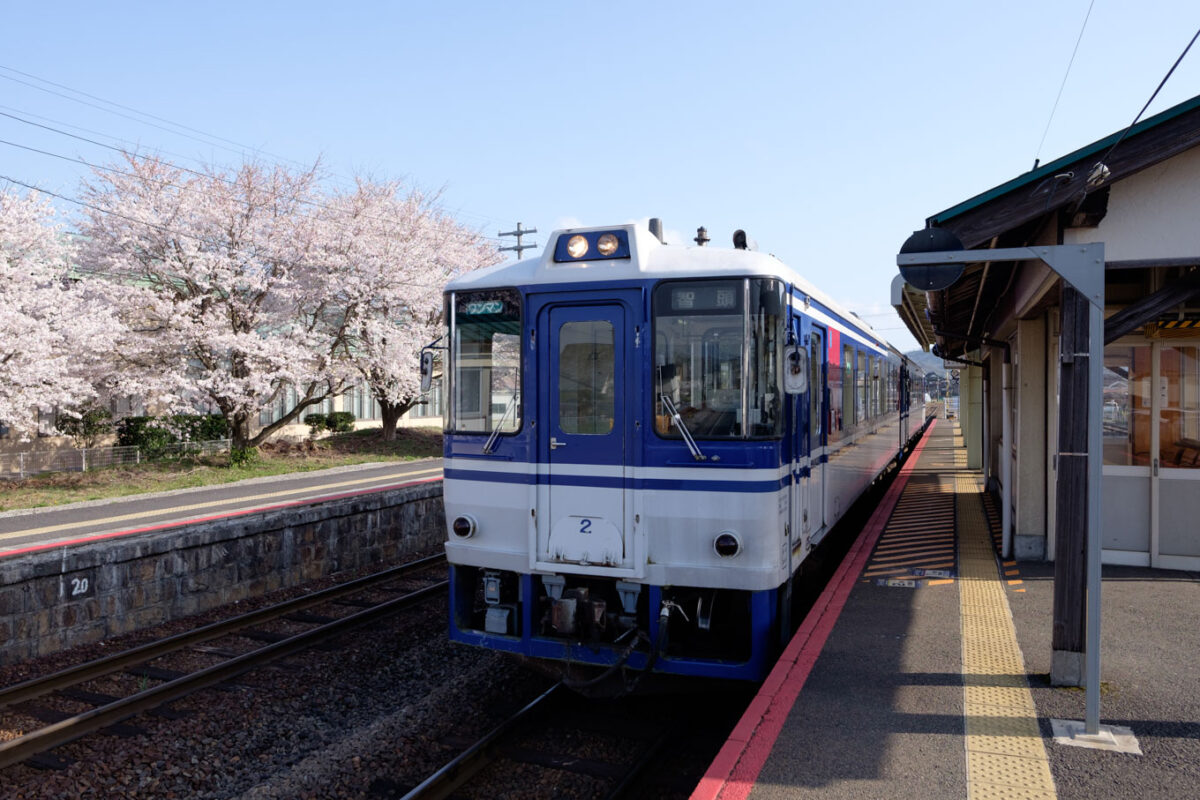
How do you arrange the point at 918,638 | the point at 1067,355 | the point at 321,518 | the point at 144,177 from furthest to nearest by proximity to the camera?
the point at 144,177
the point at 321,518
the point at 918,638
the point at 1067,355

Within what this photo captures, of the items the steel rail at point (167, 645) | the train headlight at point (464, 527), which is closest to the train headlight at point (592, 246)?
the train headlight at point (464, 527)

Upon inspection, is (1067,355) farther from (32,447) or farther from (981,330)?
(32,447)

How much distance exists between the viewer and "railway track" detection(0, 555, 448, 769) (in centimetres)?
591

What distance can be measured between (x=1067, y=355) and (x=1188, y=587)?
373 cm

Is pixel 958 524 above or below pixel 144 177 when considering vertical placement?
below

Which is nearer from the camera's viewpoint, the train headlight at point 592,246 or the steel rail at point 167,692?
the steel rail at point 167,692

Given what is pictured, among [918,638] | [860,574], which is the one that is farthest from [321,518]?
[918,638]

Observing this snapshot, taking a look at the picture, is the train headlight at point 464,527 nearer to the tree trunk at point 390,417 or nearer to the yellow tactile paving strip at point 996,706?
the yellow tactile paving strip at point 996,706

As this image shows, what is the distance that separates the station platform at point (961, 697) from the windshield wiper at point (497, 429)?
93.1 inches

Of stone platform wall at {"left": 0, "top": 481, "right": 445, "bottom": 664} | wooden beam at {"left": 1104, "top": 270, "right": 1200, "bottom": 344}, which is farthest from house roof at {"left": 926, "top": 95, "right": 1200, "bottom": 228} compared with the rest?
stone platform wall at {"left": 0, "top": 481, "right": 445, "bottom": 664}

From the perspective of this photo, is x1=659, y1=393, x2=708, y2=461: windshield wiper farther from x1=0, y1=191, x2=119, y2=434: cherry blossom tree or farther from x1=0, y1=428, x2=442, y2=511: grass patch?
x1=0, y1=191, x2=119, y2=434: cherry blossom tree

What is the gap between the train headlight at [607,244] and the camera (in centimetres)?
582

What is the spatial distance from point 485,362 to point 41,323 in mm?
16787

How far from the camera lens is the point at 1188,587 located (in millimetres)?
7645
